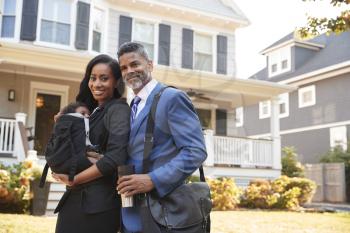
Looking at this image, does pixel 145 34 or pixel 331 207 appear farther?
pixel 145 34

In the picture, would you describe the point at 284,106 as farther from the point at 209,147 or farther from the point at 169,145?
the point at 169,145

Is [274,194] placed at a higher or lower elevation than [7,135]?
lower

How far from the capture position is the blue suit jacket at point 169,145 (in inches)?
78.8

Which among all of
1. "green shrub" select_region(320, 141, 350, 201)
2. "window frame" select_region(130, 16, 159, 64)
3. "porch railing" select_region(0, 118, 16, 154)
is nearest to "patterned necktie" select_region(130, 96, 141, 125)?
"porch railing" select_region(0, 118, 16, 154)

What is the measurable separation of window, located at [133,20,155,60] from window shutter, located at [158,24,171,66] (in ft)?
0.91

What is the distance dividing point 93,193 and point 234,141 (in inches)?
457

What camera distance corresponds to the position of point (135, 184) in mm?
1990

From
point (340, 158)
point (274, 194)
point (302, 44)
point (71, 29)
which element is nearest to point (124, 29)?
point (71, 29)

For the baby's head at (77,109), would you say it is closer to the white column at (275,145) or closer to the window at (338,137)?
the white column at (275,145)

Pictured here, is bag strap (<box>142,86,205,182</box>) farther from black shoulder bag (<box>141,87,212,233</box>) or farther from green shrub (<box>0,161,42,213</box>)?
green shrub (<box>0,161,42,213</box>)

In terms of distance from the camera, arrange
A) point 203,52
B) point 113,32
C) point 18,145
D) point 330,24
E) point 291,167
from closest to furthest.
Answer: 1. point 330,24
2. point 18,145
3. point 113,32
4. point 203,52
5. point 291,167

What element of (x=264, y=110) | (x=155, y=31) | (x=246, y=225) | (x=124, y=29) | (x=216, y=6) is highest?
(x=216, y=6)

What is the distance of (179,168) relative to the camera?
2.01 meters

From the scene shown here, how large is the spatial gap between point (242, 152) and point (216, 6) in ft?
20.9
